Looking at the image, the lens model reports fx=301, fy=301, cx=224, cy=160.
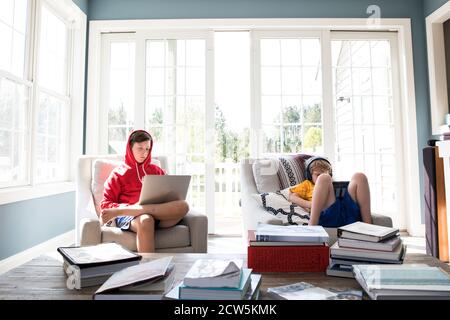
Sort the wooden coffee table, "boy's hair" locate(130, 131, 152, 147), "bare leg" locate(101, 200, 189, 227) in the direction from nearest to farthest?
the wooden coffee table < "bare leg" locate(101, 200, 189, 227) < "boy's hair" locate(130, 131, 152, 147)

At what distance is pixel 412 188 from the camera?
344 centimetres

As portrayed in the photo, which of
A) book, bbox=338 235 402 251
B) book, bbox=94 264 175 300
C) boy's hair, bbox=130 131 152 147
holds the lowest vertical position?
book, bbox=94 264 175 300

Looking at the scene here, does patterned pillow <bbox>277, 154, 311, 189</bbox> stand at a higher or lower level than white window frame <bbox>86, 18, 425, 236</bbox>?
lower

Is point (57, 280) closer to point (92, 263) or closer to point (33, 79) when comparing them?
point (92, 263)

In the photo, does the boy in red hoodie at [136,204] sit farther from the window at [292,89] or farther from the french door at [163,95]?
the window at [292,89]

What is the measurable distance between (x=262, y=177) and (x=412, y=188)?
2.11 metres

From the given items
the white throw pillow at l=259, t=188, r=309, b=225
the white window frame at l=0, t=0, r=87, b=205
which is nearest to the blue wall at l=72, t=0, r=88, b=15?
the white window frame at l=0, t=0, r=87, b=205

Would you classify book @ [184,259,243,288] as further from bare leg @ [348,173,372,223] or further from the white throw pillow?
bare leg @ [348,173,372,223]

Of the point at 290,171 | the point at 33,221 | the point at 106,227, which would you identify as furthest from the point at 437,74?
the point at 33,221

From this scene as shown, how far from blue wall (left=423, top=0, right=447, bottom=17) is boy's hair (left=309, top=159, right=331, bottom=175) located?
2.42 m

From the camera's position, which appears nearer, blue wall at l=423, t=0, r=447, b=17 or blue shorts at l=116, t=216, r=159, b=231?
blue shorts at l=116, t=216, r=159, b=231

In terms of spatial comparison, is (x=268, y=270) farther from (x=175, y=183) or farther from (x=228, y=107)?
(x=228, y=107)

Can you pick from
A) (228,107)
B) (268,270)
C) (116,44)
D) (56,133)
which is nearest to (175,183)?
(268,270)

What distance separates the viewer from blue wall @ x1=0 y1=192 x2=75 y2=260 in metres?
2.26
